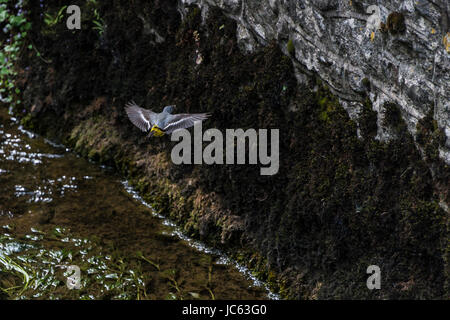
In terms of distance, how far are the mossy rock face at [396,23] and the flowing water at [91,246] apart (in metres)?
2.97

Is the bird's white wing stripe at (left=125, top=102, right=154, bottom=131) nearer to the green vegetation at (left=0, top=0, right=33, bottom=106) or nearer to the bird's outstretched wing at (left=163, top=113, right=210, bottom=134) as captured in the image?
the bird's outstretched wing at (left=163, top=113, right=210, bottom=134)

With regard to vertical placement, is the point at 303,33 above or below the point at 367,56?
above

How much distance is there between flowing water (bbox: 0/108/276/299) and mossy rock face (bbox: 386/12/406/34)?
9.75 feet

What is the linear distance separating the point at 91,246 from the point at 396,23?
4.05 m

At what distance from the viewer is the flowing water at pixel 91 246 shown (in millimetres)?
5969

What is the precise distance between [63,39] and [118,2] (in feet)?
4.04

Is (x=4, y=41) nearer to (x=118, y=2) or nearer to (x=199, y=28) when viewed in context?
(x=118, y=2)

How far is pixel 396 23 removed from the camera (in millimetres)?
4910

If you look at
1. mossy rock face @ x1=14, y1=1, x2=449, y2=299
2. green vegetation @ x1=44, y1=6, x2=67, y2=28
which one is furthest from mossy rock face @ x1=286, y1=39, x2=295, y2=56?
green vegetation @ x1=44, y1=6, x2=67, y2=28

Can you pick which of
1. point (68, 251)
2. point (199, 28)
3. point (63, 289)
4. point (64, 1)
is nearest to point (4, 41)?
point (64, 1)

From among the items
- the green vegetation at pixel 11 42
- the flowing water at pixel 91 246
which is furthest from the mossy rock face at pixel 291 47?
the green vegetation at pixel 11 42

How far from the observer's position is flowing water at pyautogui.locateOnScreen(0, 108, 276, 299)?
19.6 ft

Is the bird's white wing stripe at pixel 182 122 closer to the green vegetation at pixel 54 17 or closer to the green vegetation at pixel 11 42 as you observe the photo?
the green vegetation at pixel 54 17

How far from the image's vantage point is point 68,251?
21.1 ft
